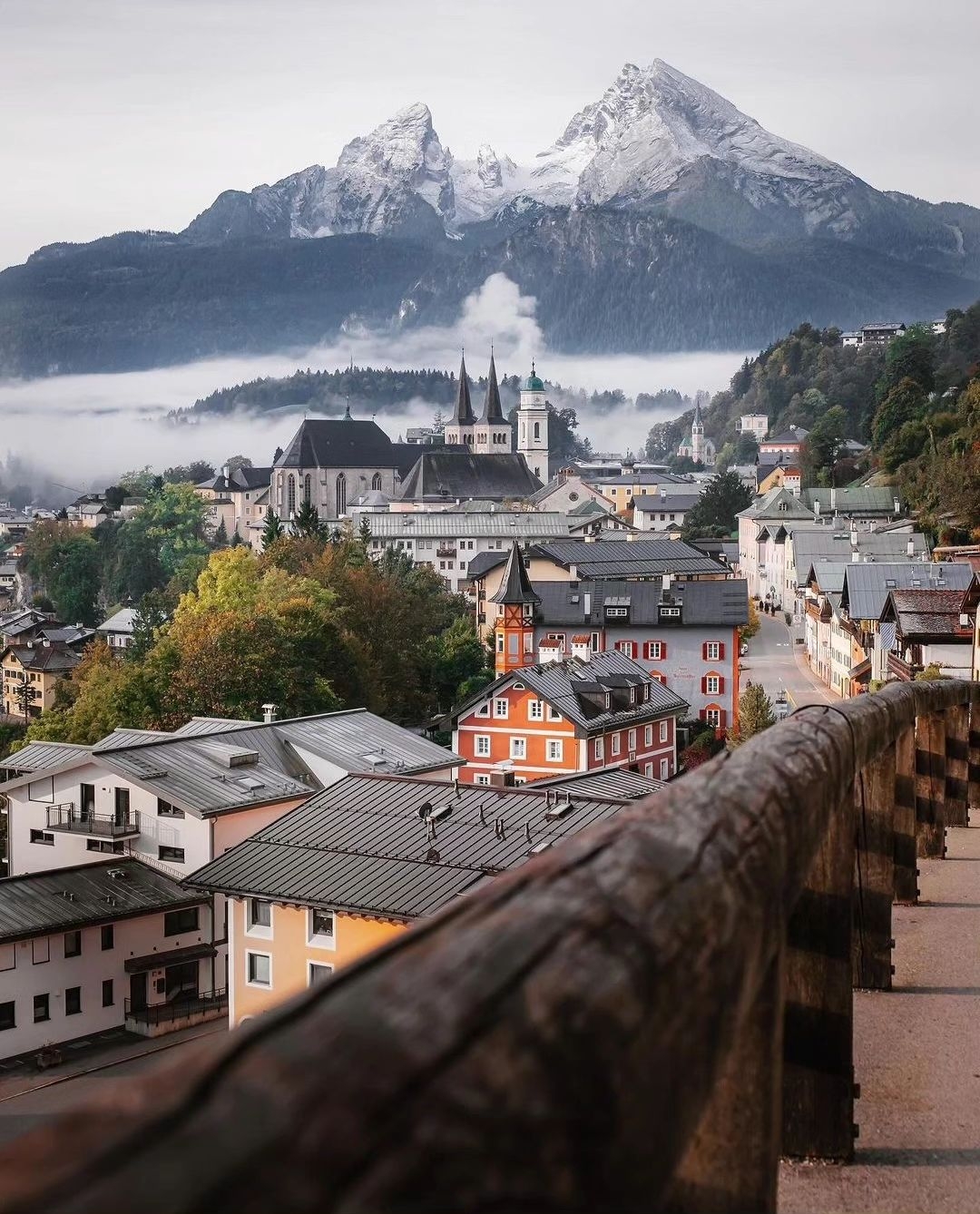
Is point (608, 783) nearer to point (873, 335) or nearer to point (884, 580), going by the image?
point (884, 580)

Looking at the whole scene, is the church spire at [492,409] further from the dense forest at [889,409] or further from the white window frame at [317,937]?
the white window frame at [317,937]

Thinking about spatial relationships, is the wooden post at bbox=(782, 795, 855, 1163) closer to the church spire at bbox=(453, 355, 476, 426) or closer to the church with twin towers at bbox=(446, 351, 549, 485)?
the church with twin towers at bbox=(446, 351, 549, 485)

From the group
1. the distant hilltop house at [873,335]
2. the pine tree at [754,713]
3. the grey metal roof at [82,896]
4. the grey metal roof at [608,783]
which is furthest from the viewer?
the distant hilltop house at [873,335]

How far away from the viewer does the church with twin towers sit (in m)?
183

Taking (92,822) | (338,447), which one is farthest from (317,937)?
(338,447)

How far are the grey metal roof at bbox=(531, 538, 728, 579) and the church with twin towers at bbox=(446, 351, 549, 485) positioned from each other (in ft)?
344

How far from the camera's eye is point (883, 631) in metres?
40.9

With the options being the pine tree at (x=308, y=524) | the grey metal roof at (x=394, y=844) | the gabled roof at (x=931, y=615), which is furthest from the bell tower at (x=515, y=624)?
the grey metal roof at (x=394, y=844)

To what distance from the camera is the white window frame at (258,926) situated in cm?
2547

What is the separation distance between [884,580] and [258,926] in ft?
93.4

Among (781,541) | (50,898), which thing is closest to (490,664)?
(781,541)

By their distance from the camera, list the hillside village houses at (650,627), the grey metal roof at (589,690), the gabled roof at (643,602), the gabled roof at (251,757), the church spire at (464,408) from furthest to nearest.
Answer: the church spire at (464,408) < the gabled roof at (643,602) < the hillside village houses at (650,627) < the grey metal roof at (589,690) < the gabled roof at (251,757)

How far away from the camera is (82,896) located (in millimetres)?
32281

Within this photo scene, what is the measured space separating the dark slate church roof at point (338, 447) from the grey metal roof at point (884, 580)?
4786 inches
